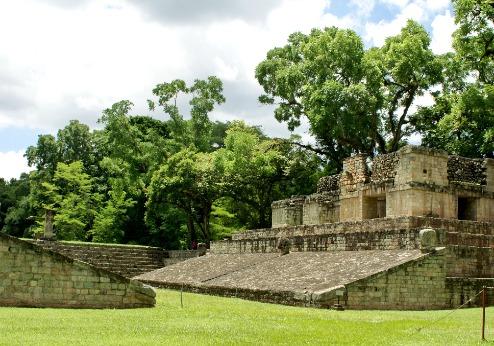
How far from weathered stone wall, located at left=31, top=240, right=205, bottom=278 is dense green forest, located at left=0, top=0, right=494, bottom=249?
3780mm

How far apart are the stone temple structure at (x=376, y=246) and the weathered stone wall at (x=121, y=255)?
12.6 ft

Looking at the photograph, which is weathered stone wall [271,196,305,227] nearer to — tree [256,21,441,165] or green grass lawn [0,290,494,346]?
tree [256,21,441,165]

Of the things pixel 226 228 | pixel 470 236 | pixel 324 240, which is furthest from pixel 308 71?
pixel 470 236

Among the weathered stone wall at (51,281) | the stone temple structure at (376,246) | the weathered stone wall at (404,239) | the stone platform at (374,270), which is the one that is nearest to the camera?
the weathered stone wall at (51,281)

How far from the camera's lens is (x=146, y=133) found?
48812 millimetres

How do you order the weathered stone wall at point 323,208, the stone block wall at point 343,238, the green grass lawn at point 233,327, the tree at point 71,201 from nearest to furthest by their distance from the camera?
the green grass lawn at point 233,327
the stone block wall at point 343,238
the weathered stone wall at point 323,208
the tree at point 71,201

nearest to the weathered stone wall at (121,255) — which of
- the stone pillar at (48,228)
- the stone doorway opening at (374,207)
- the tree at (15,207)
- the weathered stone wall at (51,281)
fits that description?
the stone pillar at (48,228)

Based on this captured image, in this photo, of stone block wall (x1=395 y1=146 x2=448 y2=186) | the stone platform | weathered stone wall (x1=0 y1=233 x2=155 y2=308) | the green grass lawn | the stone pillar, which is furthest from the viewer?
the stone pillar

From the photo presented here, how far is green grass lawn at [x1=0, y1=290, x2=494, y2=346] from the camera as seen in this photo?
10.2 meters

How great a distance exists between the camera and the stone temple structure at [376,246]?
17.4 meters

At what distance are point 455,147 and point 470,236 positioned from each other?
41.1ft

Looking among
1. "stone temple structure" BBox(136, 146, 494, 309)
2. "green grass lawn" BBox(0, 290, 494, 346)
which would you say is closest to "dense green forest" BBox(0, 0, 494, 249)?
"stone temple structure" BBox(136, 146, 494, 309)

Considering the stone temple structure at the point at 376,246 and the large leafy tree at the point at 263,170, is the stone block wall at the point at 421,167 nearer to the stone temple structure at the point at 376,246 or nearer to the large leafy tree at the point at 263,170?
the stone temple structure at the point at 376,246

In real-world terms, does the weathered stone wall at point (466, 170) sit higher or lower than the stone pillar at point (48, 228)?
higher
